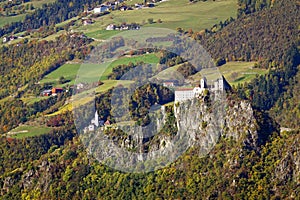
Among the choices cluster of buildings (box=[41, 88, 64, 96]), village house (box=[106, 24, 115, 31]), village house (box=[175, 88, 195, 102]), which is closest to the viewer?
village house (box=[175, 88, 195, 102])

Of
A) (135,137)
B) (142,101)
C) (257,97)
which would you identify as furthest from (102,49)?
(135,137)

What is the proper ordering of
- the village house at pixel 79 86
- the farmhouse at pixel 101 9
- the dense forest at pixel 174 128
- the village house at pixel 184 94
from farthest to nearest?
the farmhouse at pixel 101 9, the village house at pixel 79 86, the village house at pixel 184 94, the dense forest at pixel 174 128

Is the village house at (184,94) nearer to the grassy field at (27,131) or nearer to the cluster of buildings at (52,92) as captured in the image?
the grassy field at (27,131)

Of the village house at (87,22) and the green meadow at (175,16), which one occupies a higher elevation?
the green meadow at (175,16)

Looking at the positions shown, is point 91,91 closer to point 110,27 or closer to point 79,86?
point 79,86

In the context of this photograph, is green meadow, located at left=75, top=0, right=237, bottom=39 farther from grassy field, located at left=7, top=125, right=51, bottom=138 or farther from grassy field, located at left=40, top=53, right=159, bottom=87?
grassy field, located at left=7, top=125, right=51, bottom=138

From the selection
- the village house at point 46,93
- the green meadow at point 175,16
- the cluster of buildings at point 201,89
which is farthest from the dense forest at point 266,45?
the cluster of buildings at point 201,89

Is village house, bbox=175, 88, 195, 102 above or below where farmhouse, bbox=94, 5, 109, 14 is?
above

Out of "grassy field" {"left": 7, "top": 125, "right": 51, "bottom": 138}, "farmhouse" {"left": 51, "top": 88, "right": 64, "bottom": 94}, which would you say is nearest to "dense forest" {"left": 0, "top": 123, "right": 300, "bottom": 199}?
"grassy field" {"left": 7, "top": 125, "right": 51, "bottom": 138}

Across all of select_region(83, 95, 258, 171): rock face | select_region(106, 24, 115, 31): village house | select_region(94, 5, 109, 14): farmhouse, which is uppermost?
select_region(83, 95, 258, 171): rock face

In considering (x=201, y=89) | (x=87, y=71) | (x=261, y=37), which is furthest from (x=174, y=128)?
(x=261, y=37)
